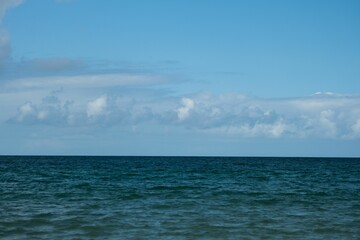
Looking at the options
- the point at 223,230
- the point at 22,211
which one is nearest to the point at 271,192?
the point at 223,230

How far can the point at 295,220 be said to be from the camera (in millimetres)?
25547

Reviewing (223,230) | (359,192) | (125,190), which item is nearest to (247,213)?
(223,230)

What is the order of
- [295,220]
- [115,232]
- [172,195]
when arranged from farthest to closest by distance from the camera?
[172,195], [295,220], [115,232]

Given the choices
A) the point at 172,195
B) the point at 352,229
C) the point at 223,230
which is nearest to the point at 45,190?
the point at 172,195

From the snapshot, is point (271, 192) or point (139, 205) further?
point (271, 192)

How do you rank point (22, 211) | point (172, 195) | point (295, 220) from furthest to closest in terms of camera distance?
point (172, 195), point (22, 211), point (295, 220)

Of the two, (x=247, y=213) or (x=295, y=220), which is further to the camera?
(x=247, y=213)

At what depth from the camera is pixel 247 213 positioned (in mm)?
27750

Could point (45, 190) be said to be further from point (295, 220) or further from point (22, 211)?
point (295, 220)

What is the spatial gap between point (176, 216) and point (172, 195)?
34.5 ft

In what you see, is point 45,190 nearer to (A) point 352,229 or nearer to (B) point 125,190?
(B) point 125,190

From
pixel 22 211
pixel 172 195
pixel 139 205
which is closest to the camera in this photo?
pixel 22 211

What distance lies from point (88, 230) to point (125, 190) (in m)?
18.6

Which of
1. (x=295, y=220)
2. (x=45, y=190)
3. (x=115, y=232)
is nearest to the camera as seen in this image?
(x=115, y=232)
